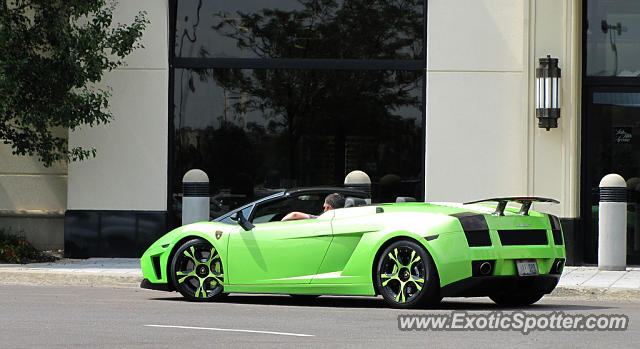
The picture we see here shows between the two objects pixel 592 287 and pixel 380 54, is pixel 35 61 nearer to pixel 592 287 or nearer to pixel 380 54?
pixel 380 54

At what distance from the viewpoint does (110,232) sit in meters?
18.7

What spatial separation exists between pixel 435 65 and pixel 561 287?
5656 millimetres

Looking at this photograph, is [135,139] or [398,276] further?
[135,139]

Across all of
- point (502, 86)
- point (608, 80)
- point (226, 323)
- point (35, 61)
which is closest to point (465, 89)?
point (502, 86)

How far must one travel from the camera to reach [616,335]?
364 inches

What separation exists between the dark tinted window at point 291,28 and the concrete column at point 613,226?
14.2 feet

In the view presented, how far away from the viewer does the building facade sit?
18.2 m

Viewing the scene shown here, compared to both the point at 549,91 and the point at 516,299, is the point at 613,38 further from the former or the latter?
the point at 516,299

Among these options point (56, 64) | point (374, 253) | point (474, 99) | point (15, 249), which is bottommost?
point (15, 249)

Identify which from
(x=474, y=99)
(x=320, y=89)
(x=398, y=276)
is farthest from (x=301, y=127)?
(x=398, y=276)

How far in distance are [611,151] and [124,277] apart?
7.93 m

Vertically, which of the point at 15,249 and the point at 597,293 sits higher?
the point at 15,249

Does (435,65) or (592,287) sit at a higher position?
(435,65)

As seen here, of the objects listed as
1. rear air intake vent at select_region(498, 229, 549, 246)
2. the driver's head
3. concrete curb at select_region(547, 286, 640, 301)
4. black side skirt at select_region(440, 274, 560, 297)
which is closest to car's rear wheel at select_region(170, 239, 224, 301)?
the driver's head
